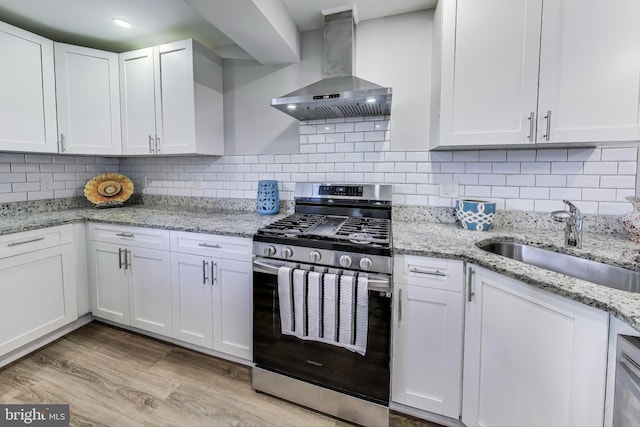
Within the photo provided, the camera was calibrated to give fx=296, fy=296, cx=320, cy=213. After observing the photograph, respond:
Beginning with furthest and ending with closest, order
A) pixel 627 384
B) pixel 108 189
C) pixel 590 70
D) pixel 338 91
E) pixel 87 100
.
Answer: pixel 108 189, pixel 87 100, pixel 338 91, pixel 590 70, pixel 627 384

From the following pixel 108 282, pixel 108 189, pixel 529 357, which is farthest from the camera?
pixel 108 189

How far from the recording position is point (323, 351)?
5.05 feet

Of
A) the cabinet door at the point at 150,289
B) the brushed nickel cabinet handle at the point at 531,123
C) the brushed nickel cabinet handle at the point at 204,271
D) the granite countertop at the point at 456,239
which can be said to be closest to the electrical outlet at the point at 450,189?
the granite countertop at the point at 456,239

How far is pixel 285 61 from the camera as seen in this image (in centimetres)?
233

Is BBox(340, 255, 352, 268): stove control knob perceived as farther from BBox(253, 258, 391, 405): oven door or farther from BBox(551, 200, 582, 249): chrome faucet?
BBox(551, 200, 582, 249): chrome faucet

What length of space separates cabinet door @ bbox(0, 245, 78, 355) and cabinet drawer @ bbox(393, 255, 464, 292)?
2.38 meters

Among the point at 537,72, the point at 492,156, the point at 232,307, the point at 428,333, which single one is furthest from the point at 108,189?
the point at 537,72

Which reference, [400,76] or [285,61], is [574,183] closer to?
[400,76]

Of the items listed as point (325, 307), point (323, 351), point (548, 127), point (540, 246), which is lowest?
point (323, 351)

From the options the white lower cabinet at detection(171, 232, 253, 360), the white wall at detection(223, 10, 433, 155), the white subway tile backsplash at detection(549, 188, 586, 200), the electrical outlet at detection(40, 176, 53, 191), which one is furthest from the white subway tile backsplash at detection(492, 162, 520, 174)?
the electrical outlet at detection(40, 176, 53, 191)

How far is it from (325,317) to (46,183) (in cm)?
275

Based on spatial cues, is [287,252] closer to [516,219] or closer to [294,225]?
[294,225]

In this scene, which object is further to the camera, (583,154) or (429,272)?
(583,154)

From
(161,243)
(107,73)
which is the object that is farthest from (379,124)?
(107,73)
